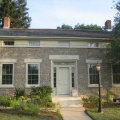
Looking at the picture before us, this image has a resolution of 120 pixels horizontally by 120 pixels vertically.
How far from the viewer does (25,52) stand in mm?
19656

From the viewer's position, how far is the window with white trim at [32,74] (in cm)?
1947

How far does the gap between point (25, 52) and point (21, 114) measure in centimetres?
816

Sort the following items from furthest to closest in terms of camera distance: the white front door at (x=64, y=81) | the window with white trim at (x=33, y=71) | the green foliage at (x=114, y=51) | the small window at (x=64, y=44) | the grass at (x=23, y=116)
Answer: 1. the small window at (x=64, y=44)
2. the white front door at (x=64, y=81)
3. the window with white trim at (x=33, y=71)
4. the green foliage at (x=114, y=51)
5. the grass at (x=23, y=116)

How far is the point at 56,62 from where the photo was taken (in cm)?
2005

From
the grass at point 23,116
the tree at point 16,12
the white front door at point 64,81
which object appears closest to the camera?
the grass at point 23,116

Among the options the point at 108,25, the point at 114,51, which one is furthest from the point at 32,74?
the point at 108,25

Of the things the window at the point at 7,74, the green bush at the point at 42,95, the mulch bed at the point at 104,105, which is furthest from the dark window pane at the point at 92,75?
the window at the point at 7,74

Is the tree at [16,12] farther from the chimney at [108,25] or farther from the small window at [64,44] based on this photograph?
the small window at [64,44]

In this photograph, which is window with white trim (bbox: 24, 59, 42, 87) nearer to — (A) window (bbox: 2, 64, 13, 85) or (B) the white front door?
(A) window (bbox: 2, 64, 13, 85)

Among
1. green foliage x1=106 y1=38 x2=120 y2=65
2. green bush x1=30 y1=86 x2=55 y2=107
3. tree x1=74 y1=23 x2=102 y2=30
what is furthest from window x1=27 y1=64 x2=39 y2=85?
tree x1=74 y1=23 x2=102 y2=30

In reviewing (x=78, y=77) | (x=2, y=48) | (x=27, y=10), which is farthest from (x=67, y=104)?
(x=27, y=10)

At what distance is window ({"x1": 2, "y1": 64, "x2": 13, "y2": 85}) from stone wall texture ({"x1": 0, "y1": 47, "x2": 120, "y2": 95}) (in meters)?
0.38

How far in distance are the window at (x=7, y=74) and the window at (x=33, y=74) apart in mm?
1471

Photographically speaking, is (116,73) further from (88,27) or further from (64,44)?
(88,27)
